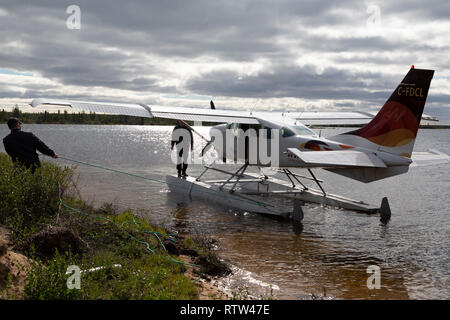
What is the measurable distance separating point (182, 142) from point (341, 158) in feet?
21.3

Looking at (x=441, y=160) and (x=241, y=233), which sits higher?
(x=441, y=160)

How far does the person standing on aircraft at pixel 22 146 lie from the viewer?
6949mm

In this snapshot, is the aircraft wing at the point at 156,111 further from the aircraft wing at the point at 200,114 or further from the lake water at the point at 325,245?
the lake water at the point at 325,245

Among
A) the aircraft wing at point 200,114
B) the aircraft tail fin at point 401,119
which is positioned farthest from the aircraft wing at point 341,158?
the aircraft wing at point 200,114

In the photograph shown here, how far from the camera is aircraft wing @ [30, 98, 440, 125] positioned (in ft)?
30.3

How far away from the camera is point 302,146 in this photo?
31.4 ft

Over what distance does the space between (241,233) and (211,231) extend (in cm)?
67

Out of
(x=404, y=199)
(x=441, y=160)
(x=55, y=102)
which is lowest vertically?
(x=404, y=199)

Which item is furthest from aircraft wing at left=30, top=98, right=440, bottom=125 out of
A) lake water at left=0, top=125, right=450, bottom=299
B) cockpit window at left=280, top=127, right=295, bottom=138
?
lake water at left=0, top=125, right=450, bottom=299

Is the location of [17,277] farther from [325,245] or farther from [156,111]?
[156,111]
